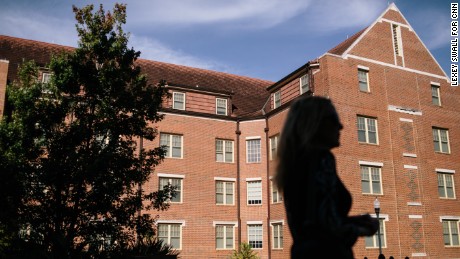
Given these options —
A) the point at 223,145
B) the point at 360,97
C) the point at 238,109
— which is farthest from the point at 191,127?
the point at 360,97

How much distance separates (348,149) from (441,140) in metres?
8.14

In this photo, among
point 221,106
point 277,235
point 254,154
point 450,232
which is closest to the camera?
point 450,232

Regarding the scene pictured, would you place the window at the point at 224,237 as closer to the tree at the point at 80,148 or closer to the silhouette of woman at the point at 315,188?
the tree at the point at 80,148

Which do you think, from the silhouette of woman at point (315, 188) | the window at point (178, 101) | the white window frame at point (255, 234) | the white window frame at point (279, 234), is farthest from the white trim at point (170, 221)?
the silhouette of woman at point (315, 188)

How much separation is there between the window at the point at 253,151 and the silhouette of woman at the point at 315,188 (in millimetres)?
25435

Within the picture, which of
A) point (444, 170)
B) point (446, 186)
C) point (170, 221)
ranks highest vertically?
point (444, 170)

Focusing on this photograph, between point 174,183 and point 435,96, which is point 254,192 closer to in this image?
point 174,183

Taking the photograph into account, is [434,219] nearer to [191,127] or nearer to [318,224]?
[191,127]

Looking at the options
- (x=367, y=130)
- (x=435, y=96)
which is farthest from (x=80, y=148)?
(x=435, y=96)

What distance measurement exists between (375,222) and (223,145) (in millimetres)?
25560

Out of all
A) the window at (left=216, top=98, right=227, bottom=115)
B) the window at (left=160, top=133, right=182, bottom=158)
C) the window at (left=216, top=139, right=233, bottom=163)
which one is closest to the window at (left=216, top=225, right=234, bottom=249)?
the window at (left=216, top=139, right=233, bottom=163)

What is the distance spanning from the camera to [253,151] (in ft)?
91.5

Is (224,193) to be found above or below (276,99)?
below

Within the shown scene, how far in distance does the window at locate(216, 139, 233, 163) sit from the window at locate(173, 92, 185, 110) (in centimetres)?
339
